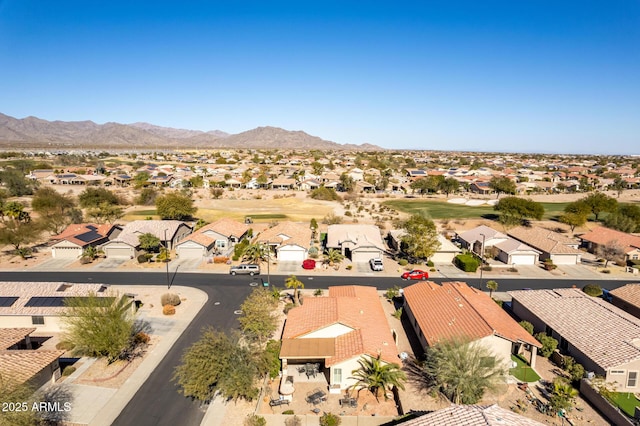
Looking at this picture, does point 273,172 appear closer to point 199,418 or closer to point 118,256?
point 118,256

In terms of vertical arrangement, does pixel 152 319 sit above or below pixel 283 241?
below

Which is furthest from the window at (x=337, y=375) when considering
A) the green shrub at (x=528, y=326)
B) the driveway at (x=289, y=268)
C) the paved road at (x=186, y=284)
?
the driveway at (x=289, y=268)

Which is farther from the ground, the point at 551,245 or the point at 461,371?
the point at 551,245

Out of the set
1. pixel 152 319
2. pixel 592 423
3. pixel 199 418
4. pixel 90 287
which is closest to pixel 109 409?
pixel 199 418

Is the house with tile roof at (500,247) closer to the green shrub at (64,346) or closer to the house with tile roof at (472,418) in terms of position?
the house with tile roof at (472,418)

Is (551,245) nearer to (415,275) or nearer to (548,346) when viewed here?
(415,275)

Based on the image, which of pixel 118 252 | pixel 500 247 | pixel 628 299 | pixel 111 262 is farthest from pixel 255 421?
pixel 500 247

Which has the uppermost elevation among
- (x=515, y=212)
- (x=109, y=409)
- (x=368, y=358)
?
(x=515, y=212)
